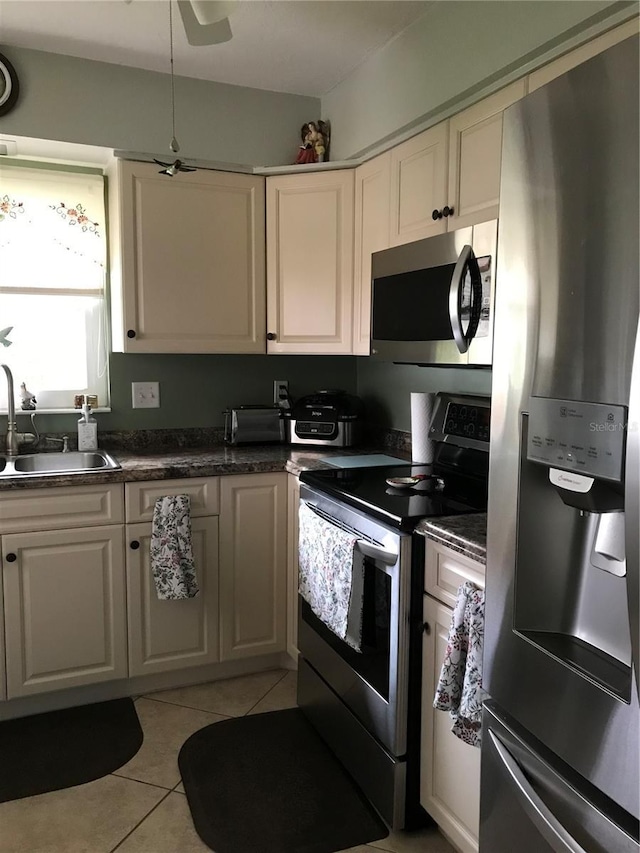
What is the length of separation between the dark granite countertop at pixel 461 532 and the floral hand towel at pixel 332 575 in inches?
11.8

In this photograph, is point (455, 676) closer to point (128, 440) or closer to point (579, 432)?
point (579, 432)

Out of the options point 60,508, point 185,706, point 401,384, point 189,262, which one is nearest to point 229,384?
point 189,262

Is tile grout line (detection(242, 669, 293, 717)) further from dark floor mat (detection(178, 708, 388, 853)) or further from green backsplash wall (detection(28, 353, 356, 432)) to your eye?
green backsplash wall (detection(28, 353, 356, 432))

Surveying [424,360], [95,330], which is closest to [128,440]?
[95,330]

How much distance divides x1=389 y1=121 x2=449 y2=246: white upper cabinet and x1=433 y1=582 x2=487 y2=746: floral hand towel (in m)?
1.25

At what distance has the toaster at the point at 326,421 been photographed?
3.01 meters

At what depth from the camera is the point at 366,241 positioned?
2754 mm

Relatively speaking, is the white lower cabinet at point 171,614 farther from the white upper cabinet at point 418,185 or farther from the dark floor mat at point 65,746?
the white upper cabinet at point 418,185

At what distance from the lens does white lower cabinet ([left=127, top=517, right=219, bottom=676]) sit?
8.38 ft

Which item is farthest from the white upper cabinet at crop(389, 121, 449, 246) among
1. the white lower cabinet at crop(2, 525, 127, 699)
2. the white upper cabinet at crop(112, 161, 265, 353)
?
the white lower cabinet at crop(2, 525, 127, 699)

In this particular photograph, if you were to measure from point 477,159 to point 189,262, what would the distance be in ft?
4.16

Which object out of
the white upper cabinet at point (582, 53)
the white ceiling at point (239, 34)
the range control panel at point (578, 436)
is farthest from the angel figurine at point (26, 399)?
the range control panel at point (578, 436)

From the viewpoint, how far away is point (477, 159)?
207 cm

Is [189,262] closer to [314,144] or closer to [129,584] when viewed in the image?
[314,144]
